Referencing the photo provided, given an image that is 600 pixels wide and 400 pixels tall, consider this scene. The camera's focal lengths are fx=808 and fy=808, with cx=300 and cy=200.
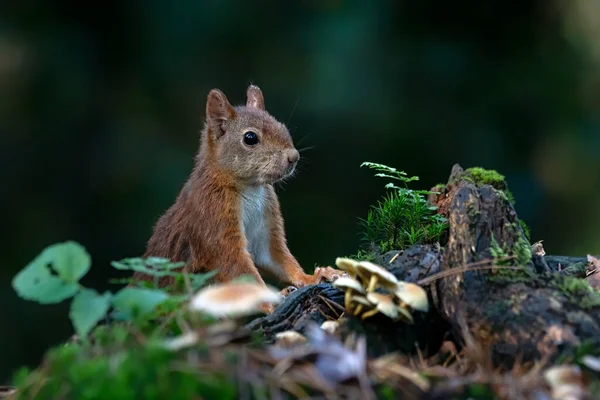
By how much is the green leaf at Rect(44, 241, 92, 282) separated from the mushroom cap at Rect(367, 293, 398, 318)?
83 centimetres

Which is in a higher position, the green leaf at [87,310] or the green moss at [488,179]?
the green moss at [488,179]

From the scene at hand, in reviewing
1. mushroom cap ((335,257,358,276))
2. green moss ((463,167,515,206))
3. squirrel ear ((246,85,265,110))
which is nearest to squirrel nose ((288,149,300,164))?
squirrel ear ((246,85,265,110))

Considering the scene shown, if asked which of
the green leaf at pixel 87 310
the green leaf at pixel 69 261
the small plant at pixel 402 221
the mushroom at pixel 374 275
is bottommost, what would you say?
the green leaf at pixel 87 310

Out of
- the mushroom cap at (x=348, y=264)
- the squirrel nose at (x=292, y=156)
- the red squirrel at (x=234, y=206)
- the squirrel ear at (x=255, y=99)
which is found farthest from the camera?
the squirrel ear at (x=255, y=99)

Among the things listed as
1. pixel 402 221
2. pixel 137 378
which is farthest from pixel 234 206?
pixel 137 378

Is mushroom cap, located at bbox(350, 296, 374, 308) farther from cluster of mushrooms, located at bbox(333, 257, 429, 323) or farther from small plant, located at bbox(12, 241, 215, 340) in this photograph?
small plant, located at bbox(12, 241, 215, 340)

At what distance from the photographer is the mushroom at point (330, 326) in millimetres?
2632

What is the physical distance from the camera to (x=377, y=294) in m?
2.46

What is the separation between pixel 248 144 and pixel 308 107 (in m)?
2.86

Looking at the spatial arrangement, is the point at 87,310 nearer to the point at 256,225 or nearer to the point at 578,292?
the point at 578,292

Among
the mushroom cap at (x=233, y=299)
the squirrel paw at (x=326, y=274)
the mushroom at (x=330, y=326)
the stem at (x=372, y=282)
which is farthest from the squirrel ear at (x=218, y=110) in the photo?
the mushroom cap at (x=233, y=299)

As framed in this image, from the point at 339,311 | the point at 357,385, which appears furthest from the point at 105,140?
the point at 357,385

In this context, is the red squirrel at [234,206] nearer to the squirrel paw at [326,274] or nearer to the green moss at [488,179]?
the squirrel paw at [326,274]

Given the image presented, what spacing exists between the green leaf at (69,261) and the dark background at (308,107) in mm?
4492
